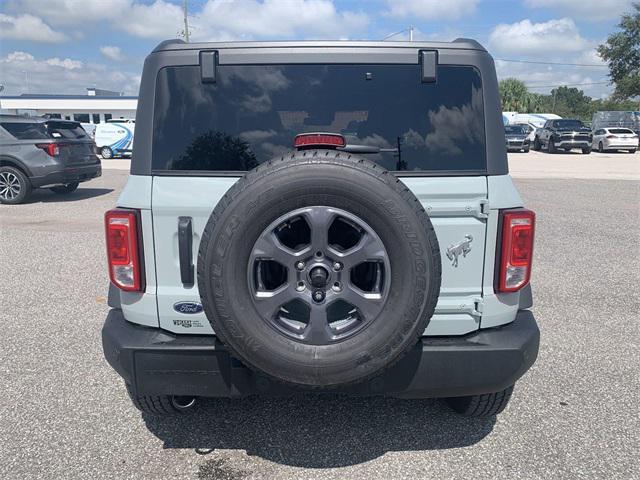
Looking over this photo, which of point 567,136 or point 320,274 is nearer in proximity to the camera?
point 320,274

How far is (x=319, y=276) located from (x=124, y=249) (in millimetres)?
1006

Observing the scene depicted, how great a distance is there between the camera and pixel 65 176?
1140 cm

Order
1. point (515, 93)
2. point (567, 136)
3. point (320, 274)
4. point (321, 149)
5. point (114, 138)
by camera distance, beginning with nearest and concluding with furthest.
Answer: point (320, 274)
point (321, 149)
point (114, 138)
point (567, 136)
point (515, 93)

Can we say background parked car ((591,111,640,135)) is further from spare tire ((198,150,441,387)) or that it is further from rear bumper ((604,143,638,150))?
spare tire ((198,150,441,387))

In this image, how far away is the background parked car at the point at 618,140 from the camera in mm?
29484

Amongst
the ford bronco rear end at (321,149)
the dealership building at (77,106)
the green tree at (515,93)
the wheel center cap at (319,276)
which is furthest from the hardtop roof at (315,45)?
the green tree at (515,93)

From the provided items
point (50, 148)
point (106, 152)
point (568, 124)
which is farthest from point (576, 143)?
point (50, 148)

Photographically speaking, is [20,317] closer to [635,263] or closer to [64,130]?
[635,263]

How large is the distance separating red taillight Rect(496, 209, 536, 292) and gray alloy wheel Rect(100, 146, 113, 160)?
1037 inches

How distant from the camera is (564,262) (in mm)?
6797

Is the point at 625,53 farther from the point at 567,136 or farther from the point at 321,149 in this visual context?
the point at 321,149

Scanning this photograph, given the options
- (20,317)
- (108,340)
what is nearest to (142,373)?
(108,340)

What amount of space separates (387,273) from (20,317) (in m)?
4.10

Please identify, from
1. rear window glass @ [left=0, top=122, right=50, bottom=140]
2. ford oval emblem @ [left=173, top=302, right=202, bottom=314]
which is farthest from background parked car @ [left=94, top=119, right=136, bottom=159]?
ford oval emblem @ [left=173, top=302, right=202, bottom=314]
